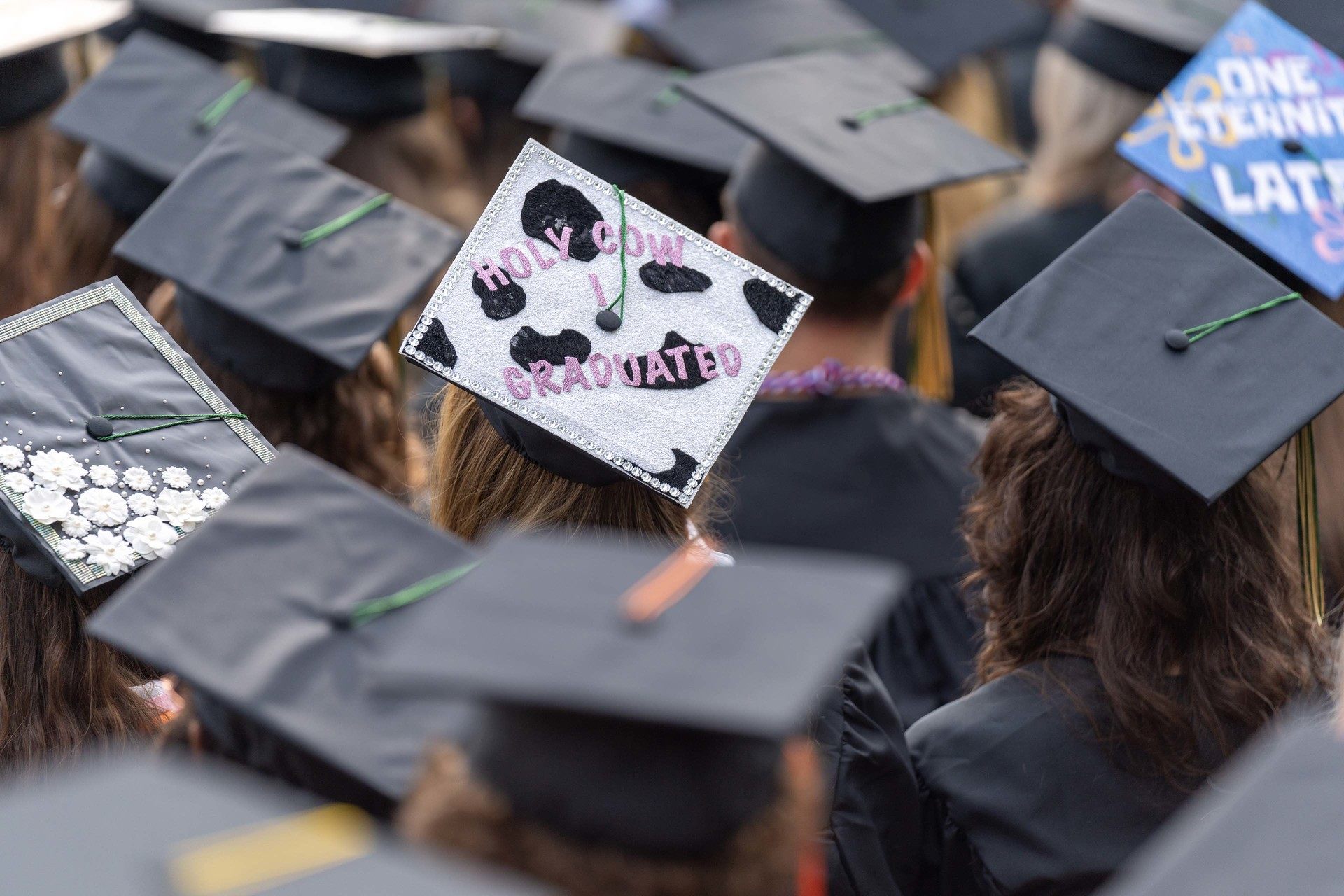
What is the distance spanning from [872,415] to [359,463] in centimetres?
110

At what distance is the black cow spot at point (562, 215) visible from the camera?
199cm

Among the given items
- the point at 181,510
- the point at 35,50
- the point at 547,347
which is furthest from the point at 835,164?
the point at 35,50

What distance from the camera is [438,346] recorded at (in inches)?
76.2

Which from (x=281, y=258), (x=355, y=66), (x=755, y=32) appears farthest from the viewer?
(x=755, y=32)

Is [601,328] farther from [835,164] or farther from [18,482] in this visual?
[835,164]

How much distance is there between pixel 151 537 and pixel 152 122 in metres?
1.99

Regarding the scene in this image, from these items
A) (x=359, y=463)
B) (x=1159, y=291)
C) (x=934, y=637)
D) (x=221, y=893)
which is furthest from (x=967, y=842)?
(x=359, y=463)

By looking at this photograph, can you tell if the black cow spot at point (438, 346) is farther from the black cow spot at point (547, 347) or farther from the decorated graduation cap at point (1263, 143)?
the decorated graduation cap at point (1263, 143)

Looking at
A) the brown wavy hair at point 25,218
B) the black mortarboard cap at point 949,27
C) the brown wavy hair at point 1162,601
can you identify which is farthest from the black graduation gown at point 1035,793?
the black mortarboard cap at point 949,27

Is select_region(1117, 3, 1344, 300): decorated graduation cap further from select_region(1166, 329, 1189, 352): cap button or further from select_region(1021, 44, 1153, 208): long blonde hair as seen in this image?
select_region(1021, 44, 1153, 208): long blonde hair

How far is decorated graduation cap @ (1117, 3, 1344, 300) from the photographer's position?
2.54 m

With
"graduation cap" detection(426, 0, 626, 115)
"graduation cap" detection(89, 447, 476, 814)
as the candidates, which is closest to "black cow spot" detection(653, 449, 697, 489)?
"graduation cap" detection(89, 447, 476, 814)

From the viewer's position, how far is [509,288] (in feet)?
6.46

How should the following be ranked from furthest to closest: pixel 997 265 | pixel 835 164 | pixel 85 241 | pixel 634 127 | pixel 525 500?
pixel 997 265 < pixel 634 127 < pixel 85 241 < pixel 835 164 < pixel 525 500
